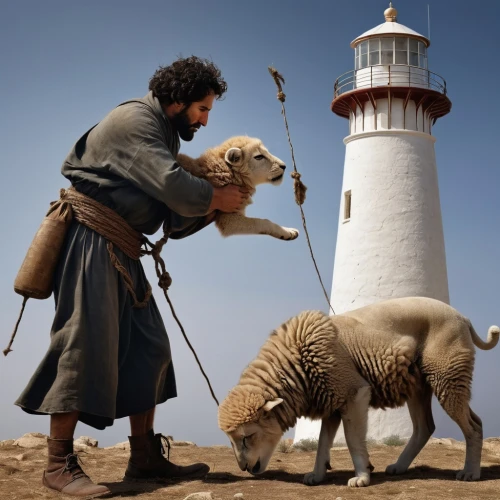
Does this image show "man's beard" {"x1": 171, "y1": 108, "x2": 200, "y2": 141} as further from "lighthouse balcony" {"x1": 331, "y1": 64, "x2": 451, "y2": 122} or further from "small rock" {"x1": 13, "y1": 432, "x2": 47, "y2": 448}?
"lighthouse balcony" {"x1": 331, "y1": 64, "x2": 451, "y2": 122}

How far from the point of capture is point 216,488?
5.14m

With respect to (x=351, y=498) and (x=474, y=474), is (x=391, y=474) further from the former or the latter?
(x=351, y=498)

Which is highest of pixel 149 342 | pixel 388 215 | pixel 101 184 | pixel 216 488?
pixel 388 215

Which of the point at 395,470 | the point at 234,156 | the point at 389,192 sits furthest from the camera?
the point at 389,192

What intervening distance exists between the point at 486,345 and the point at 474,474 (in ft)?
3.57

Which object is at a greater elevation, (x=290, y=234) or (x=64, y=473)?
(x=290, y=234)

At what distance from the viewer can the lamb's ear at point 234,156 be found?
5331 millimetres

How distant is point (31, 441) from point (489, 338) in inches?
185

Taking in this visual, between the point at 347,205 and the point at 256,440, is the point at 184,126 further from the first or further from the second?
the point at 347,205

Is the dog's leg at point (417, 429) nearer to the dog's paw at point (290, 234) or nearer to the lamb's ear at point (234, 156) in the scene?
the dog's paw at point (290, 234)

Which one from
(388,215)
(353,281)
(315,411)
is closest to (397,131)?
(388,215)

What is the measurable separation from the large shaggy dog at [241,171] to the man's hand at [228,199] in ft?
0.27

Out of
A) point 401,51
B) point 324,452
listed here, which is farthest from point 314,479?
point 401,51

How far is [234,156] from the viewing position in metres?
5.35
